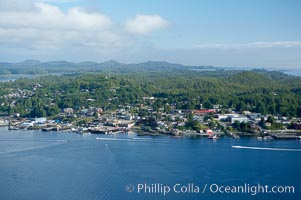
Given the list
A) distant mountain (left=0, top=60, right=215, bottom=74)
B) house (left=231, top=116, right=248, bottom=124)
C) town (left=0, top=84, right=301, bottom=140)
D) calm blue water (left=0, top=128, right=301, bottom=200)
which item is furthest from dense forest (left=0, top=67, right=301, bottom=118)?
distant mountain (left=0, top=60, right=215, bottom=74)

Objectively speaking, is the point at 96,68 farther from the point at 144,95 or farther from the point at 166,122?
the point at 166,122

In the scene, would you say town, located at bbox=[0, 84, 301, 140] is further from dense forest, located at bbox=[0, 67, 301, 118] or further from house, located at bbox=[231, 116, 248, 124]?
dense forest, located at bbox=[0, 67, 301, 118]

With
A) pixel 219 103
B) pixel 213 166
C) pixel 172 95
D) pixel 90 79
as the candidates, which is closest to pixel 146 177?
pixel 213 166

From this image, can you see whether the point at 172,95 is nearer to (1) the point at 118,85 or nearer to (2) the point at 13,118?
(1) the point at 118,85

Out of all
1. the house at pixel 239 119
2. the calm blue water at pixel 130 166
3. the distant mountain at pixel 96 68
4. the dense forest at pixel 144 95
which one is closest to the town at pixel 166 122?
the house at pixel 239 119

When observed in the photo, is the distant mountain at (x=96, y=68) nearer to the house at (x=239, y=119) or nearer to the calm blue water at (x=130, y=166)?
the house at (x=239, y=119)

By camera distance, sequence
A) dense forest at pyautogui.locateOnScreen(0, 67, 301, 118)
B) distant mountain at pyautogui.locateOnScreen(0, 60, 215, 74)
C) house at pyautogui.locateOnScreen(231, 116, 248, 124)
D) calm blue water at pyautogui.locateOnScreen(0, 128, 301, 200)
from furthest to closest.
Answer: distant mountain at pyautogui.locateOnScreen(0, 60, 215, 74), dense forest at pyautogui.locateOnScreen(0, 67, 301, 118), house at pyautogui.locateOnScreen(231, 116, 248, 124), calm blue water at pyautogui.locateOnScreen(0, 128, 301, 200)

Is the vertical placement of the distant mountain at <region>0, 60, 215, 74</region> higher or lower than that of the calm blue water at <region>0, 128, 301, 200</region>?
higher

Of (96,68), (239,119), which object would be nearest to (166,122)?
(239,119)
